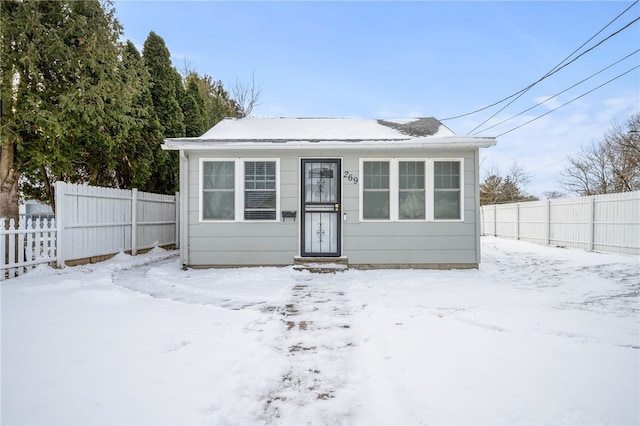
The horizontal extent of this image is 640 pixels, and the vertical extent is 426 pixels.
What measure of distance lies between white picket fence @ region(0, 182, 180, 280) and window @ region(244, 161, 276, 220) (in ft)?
10.9

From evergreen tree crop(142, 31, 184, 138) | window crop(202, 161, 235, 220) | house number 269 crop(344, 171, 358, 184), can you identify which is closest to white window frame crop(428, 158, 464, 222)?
house number 269 crop(344, 171, 358, 184)

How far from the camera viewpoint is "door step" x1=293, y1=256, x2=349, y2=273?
23.5 ft

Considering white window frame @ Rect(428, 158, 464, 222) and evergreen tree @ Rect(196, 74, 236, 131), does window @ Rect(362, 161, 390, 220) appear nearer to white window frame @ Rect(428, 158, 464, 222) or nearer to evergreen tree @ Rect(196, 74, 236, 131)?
white window frame @ Rect(428, 158, 464, 222)

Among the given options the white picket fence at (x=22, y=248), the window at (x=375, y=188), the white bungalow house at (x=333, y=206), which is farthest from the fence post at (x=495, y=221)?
the white picket fence at (x=22, y=248)

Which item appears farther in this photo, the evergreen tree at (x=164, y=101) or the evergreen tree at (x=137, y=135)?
Answer: the evergreen tree at (x=164, y=101)

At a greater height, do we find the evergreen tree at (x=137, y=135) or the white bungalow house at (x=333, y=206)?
the evergreen tree at (x=137, y=135)

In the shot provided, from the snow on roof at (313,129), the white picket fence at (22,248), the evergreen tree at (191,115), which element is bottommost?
the white picket fence at (22,248)

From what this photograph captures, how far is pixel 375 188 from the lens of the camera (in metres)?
7.42

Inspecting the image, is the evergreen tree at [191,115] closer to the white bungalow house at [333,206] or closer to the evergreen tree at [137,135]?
the evergreen tree at [137,135]

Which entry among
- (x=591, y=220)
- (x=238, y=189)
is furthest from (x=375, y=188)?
(x=591, y=220)

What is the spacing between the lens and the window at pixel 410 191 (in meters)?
7.41

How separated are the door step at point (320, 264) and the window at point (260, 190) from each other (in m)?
1.07

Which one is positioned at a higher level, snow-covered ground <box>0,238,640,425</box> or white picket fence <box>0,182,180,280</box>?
white picket fence <box>0,182,180,280</box>

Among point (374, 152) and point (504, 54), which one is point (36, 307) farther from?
point (504, 54)
